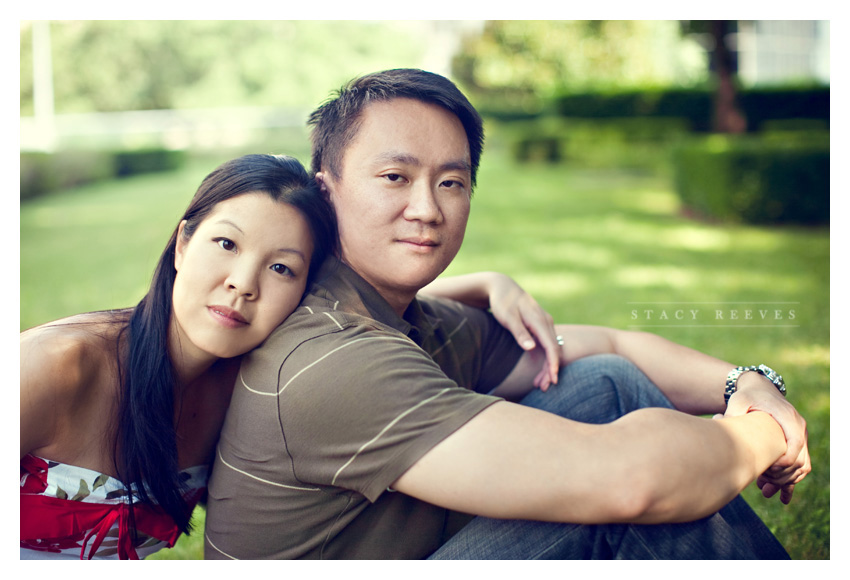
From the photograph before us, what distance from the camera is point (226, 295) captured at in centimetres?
165

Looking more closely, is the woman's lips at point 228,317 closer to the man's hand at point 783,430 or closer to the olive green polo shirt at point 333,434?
the olive green polo shirt at point 333,434

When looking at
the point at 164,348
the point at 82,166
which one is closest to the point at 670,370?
the point at 164,348

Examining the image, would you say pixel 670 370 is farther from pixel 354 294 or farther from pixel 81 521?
pixel 81 521

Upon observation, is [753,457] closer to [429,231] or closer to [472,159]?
[429,231]

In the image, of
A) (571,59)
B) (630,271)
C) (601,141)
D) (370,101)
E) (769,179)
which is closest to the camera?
(370,101)

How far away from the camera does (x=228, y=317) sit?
5.42 ft

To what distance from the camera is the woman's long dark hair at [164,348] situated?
1673 mm

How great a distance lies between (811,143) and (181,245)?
8.92 m

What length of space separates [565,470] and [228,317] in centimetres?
83

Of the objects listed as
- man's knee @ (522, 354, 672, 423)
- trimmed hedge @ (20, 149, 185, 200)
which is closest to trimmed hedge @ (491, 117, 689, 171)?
trimmed hedge @ (20, 149, 185, 200)

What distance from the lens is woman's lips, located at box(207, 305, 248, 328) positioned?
1648 mm

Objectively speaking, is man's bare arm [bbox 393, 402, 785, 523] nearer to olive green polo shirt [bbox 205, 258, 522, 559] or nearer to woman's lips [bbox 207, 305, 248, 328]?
olive green polo shirt [bbox 205, 258, 522, 559]

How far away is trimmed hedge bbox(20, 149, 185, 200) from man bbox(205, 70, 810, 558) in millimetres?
9360
